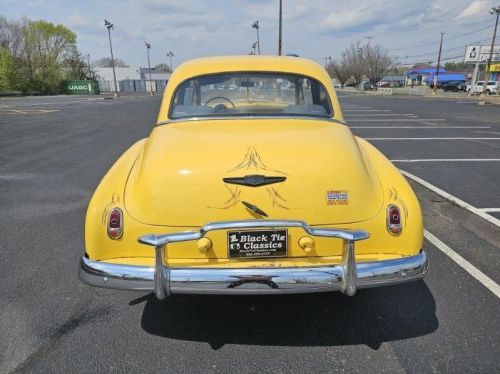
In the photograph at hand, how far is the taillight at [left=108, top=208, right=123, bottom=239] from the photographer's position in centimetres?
243

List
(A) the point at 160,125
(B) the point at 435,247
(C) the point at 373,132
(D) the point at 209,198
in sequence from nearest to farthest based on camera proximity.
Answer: (D) the point at 209,198 → (A) the point at 160,125 → (B) the point at 435,247 → (C) the point at 373,132

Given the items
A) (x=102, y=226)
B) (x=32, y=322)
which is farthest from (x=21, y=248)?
(x=102, y=226)

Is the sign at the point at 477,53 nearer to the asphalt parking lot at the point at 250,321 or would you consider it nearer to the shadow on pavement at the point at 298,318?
the asphalt parking lot at the point at 250,321

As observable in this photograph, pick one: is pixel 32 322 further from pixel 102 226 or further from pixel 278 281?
pixel 278 281

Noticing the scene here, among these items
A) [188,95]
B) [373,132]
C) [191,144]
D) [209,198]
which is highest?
[188,95]

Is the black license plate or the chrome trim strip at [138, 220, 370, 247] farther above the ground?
the chrome trim strip at [138, 220, 370, 247]

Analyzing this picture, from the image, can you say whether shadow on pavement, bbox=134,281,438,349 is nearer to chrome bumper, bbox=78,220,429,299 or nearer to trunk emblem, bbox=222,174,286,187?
chrome bumper, bbox=78,220,429,299

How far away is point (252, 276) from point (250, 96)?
7.57 feet

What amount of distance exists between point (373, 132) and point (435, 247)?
31.4 ft

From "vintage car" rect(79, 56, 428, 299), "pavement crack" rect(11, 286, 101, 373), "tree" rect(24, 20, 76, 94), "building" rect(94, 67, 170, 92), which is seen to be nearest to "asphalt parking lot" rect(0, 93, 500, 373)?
"pavement crack" rect(11, 286, 101, 373)

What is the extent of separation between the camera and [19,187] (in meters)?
6.22

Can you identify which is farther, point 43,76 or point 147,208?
point 43,76

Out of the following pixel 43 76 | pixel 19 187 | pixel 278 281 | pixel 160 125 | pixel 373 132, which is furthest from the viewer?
pixel 43 76

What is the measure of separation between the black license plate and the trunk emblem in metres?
0.31
